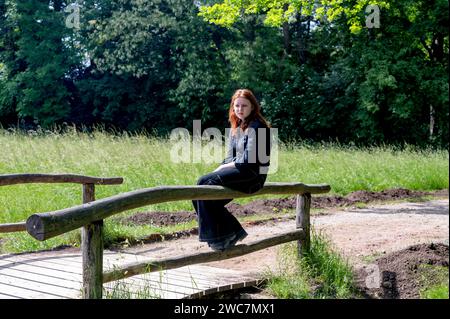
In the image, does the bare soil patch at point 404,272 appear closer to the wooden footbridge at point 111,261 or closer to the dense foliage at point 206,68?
the wooden footbridge at point 111,261

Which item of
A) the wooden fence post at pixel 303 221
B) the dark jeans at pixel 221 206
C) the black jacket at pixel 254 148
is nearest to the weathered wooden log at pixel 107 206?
the dark jeans at pixel 221 206

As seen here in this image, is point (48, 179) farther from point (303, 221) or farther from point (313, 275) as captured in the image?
point (313, 275)

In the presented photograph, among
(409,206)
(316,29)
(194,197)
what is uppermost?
(316,29)

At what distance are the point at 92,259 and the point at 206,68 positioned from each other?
2773 cm

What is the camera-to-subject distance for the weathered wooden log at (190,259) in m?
5.48

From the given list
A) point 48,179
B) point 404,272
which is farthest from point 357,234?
point 48,179

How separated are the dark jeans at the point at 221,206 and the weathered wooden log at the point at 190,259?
6.9 inches

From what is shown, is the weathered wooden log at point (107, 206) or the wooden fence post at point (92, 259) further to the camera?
the wooden fence post at point (92, 259)

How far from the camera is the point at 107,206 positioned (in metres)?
5.10
